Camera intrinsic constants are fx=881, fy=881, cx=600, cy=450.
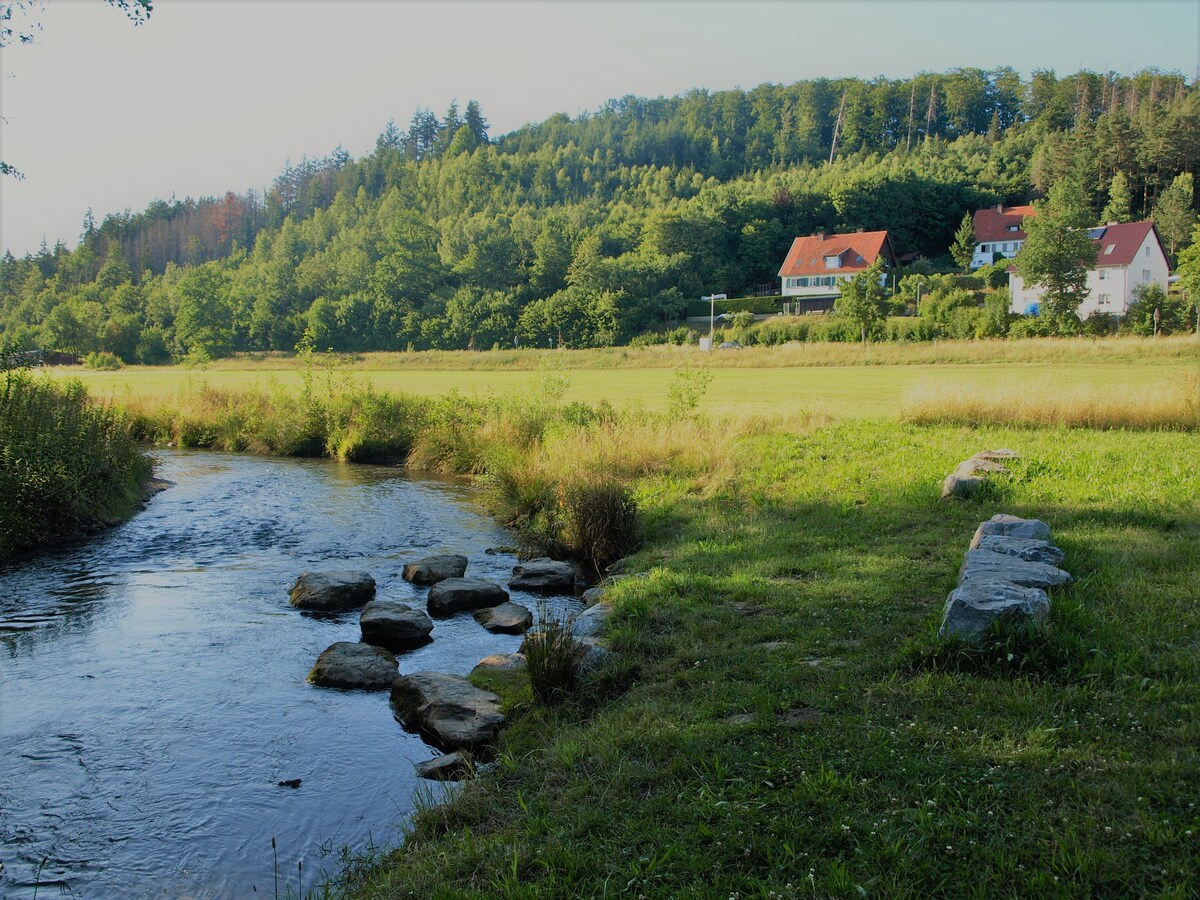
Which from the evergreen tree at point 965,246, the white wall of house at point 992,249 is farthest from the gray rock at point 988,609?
the white wall of house at point 992,249

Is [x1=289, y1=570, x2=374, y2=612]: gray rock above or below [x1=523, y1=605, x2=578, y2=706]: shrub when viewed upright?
below

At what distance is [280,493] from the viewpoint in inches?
816

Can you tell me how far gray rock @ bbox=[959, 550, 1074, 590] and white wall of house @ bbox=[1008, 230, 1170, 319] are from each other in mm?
73513

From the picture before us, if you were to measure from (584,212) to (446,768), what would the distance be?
389 ft

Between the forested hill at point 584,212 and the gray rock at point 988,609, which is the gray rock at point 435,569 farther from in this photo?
the forested hill at point 584,212

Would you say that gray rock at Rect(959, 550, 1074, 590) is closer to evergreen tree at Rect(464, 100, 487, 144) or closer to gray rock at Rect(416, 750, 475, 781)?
gray rock at Rect(416, 750, 475, 781)

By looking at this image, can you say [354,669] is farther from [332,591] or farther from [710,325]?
[710,325]

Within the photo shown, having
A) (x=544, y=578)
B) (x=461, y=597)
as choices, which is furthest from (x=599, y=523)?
(x=461, y=597)

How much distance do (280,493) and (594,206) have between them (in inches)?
4425

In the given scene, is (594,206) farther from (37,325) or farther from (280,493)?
(280,493)

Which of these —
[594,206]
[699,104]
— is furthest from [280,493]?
[699,104]

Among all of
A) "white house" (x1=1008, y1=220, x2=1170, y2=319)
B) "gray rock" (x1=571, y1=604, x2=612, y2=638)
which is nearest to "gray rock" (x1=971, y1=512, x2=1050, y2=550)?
"gray rock" (x1=571, y1=604, x2=612, y2=638)

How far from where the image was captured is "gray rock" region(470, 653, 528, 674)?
8.63 meters

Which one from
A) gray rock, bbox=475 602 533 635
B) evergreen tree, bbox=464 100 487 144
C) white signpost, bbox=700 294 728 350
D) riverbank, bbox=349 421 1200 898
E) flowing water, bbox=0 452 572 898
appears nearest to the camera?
riverbank, bbox=349 421 1200 898
